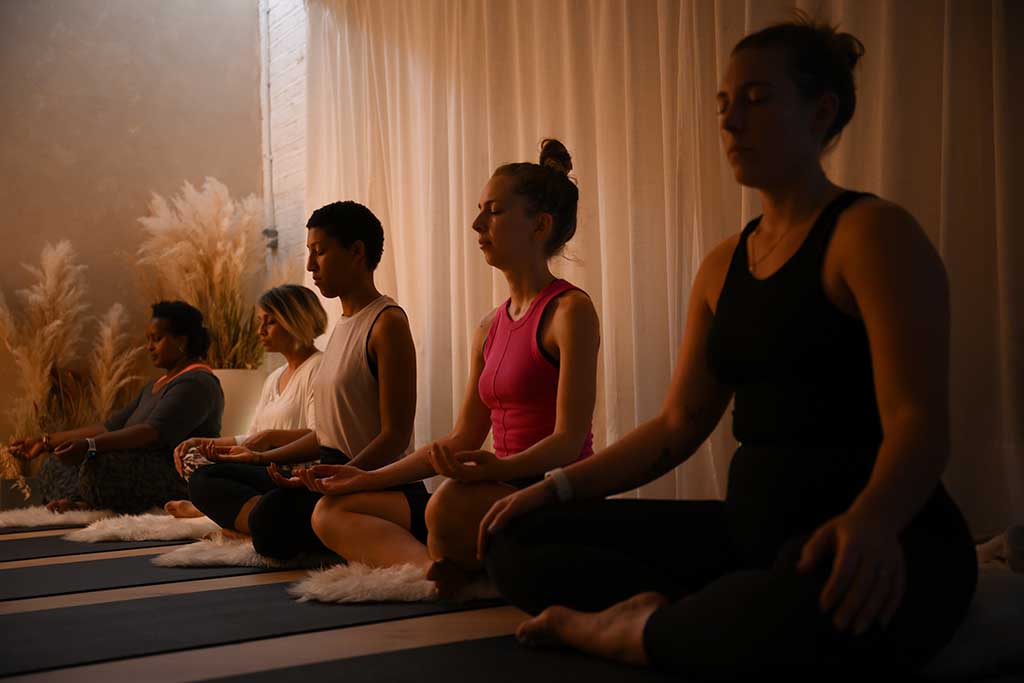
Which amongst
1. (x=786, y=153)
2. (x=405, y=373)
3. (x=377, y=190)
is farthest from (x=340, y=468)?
(x=377, y=190)

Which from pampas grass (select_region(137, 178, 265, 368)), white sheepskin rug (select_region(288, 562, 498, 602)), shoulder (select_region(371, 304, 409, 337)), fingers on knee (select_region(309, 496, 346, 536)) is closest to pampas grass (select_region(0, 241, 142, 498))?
pampas grass (select_region(137, 178, 265, 368))

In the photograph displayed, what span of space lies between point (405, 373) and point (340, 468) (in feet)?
1.38

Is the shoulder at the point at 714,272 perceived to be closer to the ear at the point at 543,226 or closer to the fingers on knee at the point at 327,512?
the ear at the point at 543,226

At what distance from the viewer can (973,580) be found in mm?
1323

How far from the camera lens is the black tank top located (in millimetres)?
1374

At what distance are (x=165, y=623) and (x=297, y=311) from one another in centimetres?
187

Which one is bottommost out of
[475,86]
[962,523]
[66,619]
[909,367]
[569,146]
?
[66,619]

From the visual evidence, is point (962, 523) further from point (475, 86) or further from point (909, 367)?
Result: point (475, 86)

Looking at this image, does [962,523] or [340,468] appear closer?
[962,523]

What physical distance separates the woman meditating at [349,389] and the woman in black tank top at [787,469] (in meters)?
0.98

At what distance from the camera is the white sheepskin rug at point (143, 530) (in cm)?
344

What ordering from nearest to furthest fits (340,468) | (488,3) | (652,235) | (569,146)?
(340,468) → (652,235) → (569,146) → (488,3)

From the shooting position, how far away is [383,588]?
2145mm

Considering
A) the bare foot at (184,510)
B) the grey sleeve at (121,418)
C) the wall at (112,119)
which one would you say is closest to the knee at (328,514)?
the bare foot at (184,510)
